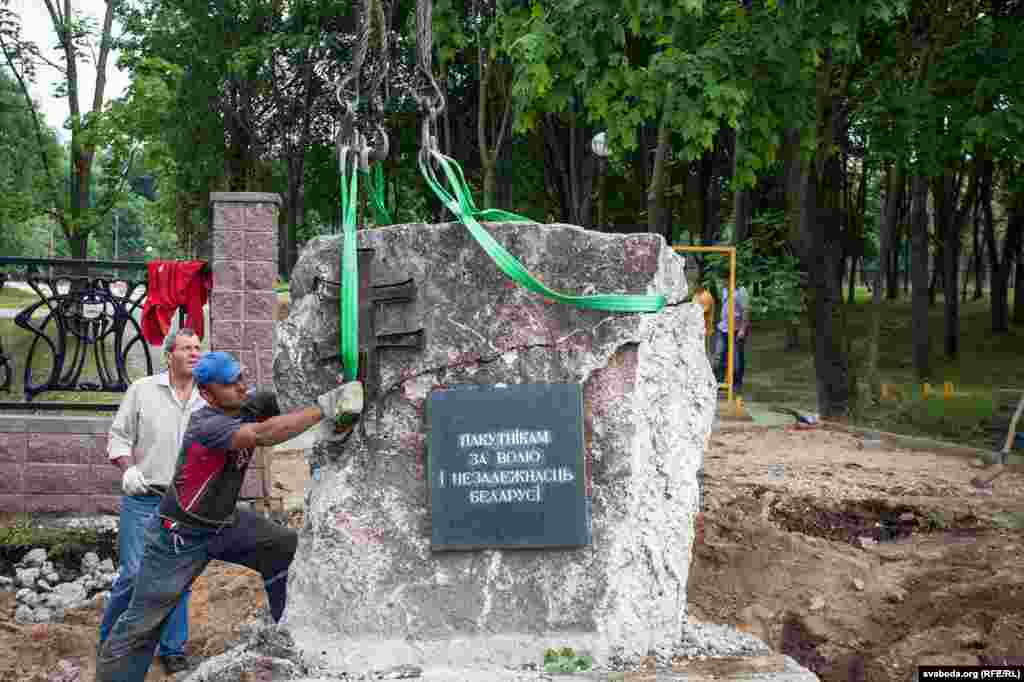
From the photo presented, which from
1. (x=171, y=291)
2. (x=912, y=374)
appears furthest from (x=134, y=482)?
(x=912, y=374)

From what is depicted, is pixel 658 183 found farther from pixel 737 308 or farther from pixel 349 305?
pixel 349 305

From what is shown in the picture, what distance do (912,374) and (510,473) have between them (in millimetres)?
15072

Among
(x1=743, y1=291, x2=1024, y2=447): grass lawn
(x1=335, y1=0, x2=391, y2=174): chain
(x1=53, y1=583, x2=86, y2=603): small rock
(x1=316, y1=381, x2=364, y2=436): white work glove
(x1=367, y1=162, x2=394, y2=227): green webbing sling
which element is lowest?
(x1=53, y1=583, x2=86, y2=603): small rock

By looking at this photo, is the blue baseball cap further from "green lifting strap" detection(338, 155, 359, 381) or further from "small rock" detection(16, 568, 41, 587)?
"small rock" detection(16, 568, 41, 587)

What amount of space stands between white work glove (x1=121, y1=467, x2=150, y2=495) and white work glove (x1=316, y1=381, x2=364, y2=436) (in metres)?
1.41

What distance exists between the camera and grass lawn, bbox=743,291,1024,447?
39.3 ft

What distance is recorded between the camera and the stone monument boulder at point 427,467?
400 centimetres

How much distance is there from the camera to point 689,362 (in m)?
4.33

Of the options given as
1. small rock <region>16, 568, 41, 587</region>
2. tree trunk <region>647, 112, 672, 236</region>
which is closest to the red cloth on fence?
small rock <region>16, 568, 41, 587</region>

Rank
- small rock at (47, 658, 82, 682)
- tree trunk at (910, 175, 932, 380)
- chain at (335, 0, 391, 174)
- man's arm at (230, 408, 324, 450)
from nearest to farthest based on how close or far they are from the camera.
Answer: man's arm at (230, 408, 324, 450) < chain at (335, 0, 391, 174) < small rock at (47, 658, 82, 682) < tree trunk at (910, 175, 932, 380)

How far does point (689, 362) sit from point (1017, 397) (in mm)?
7504

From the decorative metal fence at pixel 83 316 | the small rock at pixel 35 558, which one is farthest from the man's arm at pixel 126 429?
the decorative metal fence at pixel 83 316

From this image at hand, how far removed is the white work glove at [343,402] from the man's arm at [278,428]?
4 cm

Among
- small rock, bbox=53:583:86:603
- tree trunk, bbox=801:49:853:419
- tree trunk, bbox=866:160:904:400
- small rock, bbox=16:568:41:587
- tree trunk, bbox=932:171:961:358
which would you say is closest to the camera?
small rock, bbox=53:583:86:603
